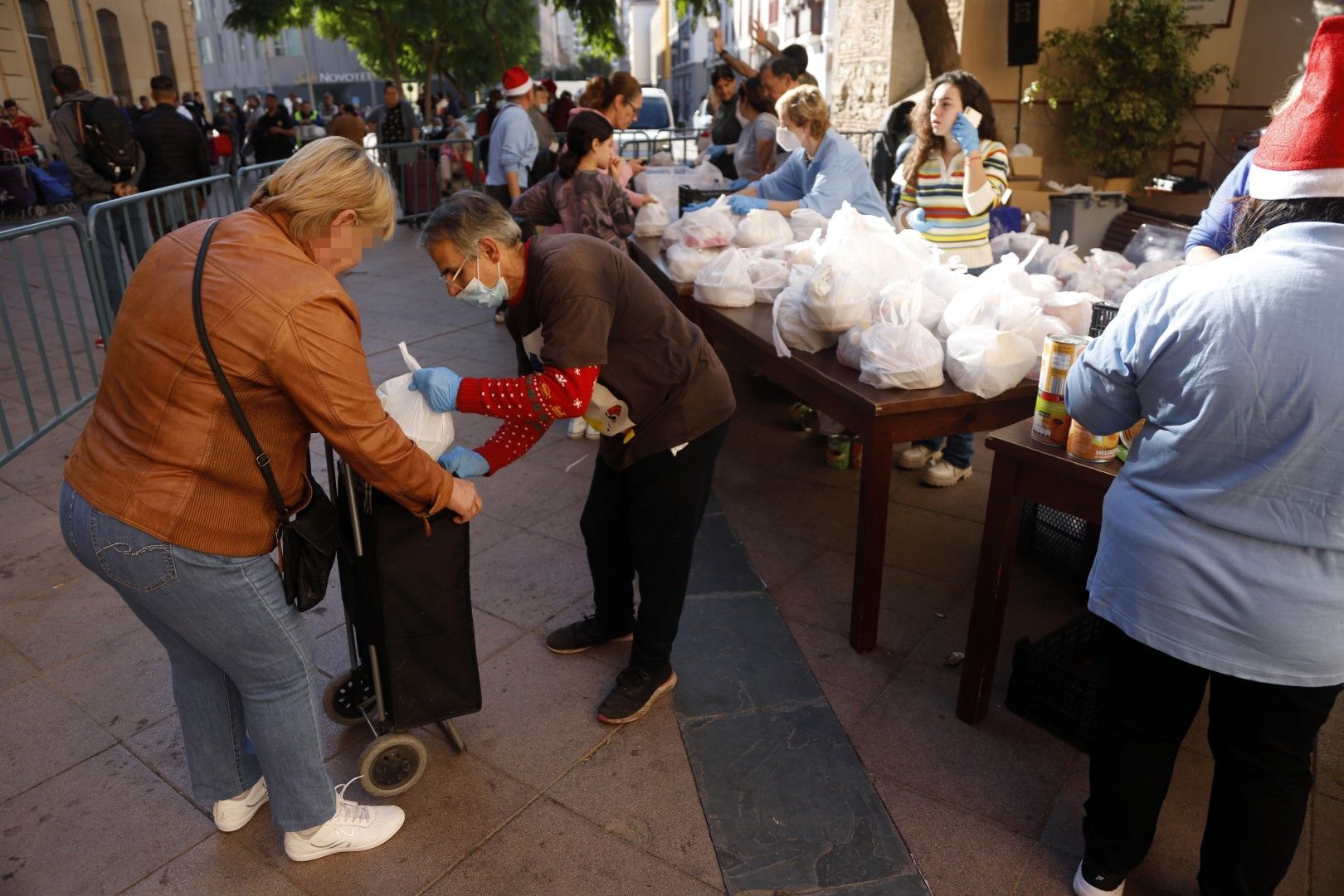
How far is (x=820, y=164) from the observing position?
4.95 m

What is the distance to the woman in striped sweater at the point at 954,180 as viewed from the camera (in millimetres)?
4152

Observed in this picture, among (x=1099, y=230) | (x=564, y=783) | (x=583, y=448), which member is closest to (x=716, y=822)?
(x=564, y=783)

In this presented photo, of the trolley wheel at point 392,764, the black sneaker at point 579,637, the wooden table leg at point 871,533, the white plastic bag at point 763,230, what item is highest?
the white plastic bag at point 763,230

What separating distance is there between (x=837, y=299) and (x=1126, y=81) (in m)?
8.55

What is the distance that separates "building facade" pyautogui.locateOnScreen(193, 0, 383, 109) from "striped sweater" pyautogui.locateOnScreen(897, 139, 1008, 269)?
159 ft

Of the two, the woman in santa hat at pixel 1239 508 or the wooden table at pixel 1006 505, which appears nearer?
the woman in santa hat at pixel 1239 508

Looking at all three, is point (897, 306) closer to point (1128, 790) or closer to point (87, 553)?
point (1128, 790)

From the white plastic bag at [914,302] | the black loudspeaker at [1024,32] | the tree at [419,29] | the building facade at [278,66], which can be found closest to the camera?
the white plastic bag at [914,302]

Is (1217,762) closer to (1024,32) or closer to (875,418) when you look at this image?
(875,418)

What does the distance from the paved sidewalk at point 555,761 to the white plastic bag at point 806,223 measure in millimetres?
1632

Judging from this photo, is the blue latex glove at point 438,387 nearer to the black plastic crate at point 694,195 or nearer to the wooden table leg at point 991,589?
the wooden table leg at point 991,589

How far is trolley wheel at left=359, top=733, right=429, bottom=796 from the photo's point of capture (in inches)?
98.0

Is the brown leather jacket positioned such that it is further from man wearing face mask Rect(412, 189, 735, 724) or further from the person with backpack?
the person with backpack

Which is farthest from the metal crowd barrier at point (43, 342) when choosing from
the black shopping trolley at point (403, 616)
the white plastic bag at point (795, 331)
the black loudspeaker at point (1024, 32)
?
the black loudspeaker at point (1024, 32)
